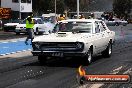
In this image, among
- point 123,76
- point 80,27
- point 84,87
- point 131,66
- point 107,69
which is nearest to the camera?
point 123,76

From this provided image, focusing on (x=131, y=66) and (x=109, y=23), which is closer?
(x=131, y=66)

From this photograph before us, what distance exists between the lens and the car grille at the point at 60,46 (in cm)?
1225

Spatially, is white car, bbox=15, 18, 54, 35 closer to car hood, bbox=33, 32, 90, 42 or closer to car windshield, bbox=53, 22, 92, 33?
car windshield, bbox=53, 22, 92, 33

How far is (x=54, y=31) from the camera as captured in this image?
1378 cm

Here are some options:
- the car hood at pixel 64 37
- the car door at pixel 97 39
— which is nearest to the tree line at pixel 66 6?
the car door at pixel 97 39

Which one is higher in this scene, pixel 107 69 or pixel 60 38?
pixel 60 38

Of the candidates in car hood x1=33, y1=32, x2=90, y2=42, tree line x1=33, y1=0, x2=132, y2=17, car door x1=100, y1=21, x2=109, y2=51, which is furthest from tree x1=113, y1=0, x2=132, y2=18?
car hood x1=33, y1=32, x2=90, y2=42

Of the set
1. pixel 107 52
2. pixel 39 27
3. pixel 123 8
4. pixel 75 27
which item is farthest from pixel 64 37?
pixel 123 8

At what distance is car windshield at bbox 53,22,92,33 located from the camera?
44.4 feet

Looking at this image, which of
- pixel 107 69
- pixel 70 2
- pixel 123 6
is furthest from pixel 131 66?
pixel 123 6

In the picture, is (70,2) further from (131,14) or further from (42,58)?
(42,58)

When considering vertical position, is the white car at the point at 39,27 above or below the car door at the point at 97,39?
below

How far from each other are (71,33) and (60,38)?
0.73 m

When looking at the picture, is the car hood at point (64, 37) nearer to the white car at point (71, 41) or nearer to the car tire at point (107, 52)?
the white car at point (71, 41)
